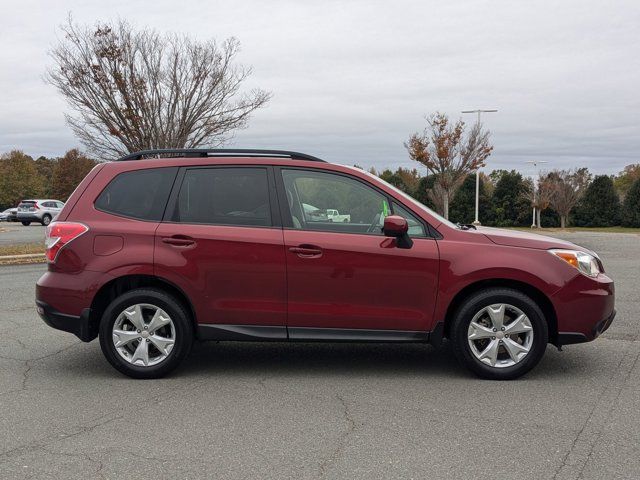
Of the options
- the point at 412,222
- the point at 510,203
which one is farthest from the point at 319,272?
the point at 510,203

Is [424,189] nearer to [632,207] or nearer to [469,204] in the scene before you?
[469,204]

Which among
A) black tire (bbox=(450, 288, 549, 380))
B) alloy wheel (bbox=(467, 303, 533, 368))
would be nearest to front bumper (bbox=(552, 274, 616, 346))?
Result: black tire (bbox=(450, 288, 549, 380))

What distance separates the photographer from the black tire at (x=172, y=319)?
530cm

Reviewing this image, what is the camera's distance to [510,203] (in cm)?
4953

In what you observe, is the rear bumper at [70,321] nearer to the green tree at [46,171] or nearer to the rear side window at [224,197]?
the rear side window at [224,197]

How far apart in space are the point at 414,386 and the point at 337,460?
5.33 ft

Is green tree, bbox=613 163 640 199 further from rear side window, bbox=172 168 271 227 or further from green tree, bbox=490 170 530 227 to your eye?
rear side window, bbox=172 168 271 227

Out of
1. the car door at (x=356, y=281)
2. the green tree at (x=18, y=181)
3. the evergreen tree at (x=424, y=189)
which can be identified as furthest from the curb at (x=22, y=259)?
the green tree at (x=18, y=181)

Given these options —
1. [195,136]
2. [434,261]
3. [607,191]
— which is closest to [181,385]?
[434,261]

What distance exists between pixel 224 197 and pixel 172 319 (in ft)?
3.62

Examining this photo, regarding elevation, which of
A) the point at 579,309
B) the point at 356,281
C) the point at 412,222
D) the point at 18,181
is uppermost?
→ the point at 18,181

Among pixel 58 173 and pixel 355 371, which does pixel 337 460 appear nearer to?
pixel 355 371

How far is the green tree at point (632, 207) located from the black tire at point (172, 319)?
44.9 m

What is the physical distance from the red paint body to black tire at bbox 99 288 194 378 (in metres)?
0.14
